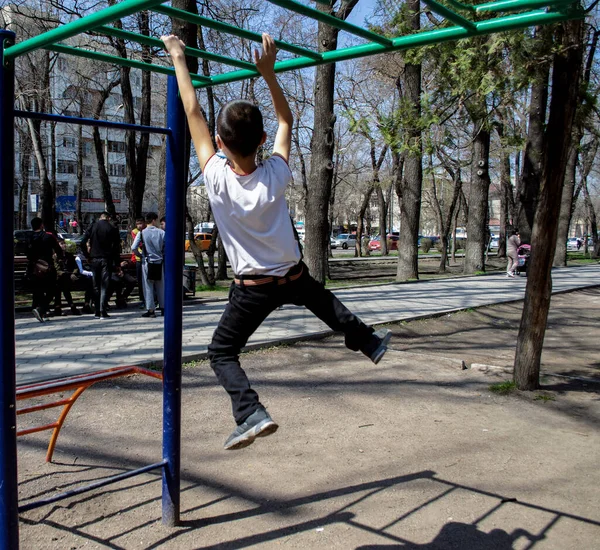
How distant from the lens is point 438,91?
7.39m

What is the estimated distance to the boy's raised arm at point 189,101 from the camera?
2775mm

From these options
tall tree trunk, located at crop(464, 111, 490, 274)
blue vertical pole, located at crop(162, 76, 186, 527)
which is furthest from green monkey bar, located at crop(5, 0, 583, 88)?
tall tree trunk, located at crop(464, 111, 490, 274)

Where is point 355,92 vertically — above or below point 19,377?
above

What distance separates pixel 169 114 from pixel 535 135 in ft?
45.2

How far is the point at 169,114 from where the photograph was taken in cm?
353

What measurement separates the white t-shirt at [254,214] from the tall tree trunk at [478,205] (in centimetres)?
1804

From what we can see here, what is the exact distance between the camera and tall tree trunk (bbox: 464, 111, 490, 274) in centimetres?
2044

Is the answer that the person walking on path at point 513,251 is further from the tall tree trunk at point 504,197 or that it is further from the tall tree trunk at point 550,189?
the tall tree trunk at point 504,197

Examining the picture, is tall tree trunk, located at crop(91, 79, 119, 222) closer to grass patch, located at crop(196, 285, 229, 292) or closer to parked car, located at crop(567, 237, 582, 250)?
grass patch, located at crop(196, 285, 229, 292)

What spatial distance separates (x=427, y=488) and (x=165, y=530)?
1652 mm

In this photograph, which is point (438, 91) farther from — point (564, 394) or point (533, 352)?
point (564, 394)

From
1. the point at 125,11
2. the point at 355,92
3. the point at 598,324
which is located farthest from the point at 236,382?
the point at 355,92

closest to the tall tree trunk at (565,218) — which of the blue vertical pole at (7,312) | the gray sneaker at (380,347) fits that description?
the gray sneaker at (380,347)

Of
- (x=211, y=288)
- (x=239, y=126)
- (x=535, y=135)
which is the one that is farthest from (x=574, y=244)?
(x=239, y=126)
